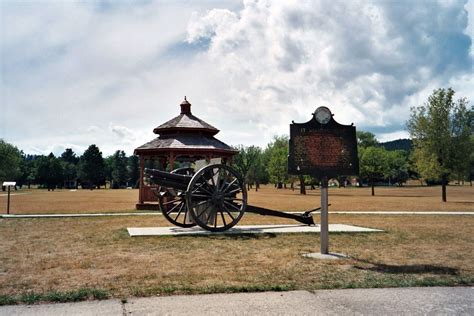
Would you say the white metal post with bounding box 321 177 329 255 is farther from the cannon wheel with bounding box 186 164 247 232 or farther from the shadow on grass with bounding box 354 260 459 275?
the cannon wheel with bounding box 186 164 247 232

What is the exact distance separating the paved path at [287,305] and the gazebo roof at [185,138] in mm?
16833

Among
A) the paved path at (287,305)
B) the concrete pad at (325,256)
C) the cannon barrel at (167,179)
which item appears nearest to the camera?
the paved path at (287,305)

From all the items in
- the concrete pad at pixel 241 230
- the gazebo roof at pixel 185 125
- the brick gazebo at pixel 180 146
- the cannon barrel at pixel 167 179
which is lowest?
the concrete pad at pixel 241 230

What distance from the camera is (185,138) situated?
23688mm

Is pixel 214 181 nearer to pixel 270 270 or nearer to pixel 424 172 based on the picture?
pixel 270 270

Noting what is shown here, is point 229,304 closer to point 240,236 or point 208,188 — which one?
point 240,236

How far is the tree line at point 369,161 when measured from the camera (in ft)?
122

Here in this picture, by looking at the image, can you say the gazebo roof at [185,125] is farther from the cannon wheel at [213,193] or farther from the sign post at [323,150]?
the sign post at [323,150]

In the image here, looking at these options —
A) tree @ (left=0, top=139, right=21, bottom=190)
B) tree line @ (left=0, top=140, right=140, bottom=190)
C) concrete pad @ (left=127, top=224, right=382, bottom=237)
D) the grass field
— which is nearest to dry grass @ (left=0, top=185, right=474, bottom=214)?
concrete pad @ (left=127, top=224, right=382, bottom=237)

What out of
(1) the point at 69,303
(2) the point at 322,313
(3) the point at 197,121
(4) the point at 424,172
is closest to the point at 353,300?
(2) the point at 322,313

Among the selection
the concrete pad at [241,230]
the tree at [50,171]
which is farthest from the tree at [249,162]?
the concrete pad at [241,230]

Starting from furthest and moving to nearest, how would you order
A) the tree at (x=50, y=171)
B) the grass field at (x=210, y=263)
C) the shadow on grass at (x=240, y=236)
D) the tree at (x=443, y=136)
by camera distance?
the tree at (x=50, y=171), the tree at (x=443, y=136), the shadow on grass at (x=240, y=236), the grass field at (x=210, y=263)

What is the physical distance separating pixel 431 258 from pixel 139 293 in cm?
607

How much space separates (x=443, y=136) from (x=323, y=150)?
102 ft
